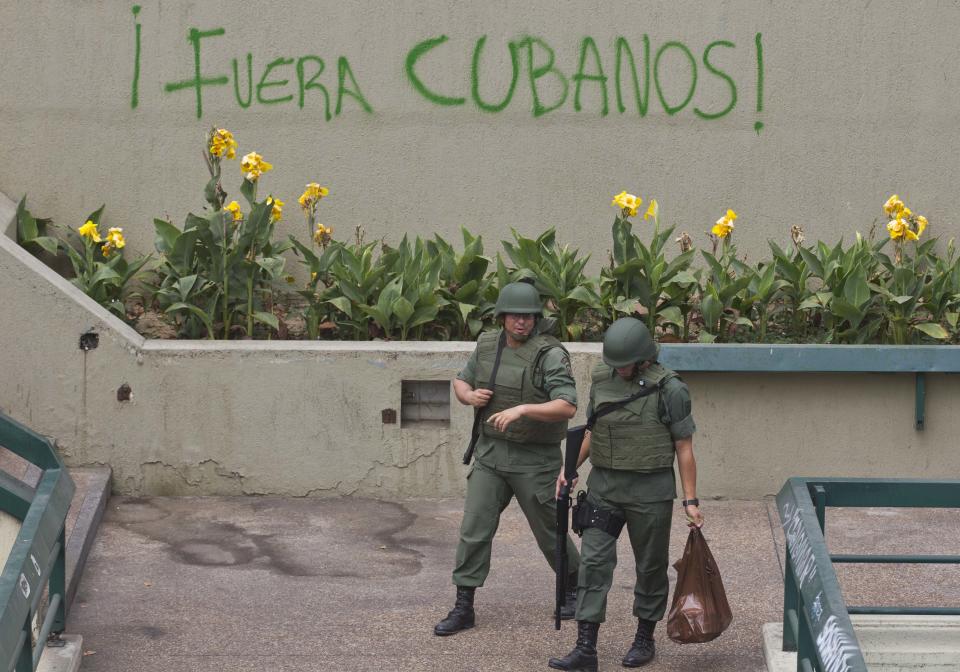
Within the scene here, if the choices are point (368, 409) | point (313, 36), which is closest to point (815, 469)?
point (368, 409)

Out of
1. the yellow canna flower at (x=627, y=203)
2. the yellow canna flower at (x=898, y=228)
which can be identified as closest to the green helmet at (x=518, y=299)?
the yellow canna flower at (x=627, y=203)

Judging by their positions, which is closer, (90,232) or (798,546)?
(798,546)

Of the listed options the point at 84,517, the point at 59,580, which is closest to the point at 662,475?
the point at 59,580

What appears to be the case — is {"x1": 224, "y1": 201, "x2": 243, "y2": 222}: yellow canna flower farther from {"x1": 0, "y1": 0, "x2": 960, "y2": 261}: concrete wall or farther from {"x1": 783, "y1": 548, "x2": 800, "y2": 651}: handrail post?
{"x1": 783, "y1": 548, "x2": 800, "y2": 651}: handrail post

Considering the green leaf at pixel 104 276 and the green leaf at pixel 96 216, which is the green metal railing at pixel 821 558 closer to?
the green leaf at pixel 104 276

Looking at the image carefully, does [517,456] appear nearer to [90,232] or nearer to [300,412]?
[300,412]

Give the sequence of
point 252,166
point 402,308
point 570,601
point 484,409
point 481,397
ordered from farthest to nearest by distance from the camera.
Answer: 1. point 252,166
2. point 402,308
3. point 570,601
4. point 484,409
5. point 481,397

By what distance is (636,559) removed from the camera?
592cm

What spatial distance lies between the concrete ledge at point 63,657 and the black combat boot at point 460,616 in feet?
5.00

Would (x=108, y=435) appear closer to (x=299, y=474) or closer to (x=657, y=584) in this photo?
(x=299, y=474)

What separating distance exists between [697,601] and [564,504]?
692 millimetres

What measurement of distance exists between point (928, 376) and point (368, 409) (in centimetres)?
330

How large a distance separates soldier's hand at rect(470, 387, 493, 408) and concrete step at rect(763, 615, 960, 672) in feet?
5.10

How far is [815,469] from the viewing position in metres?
8.49
